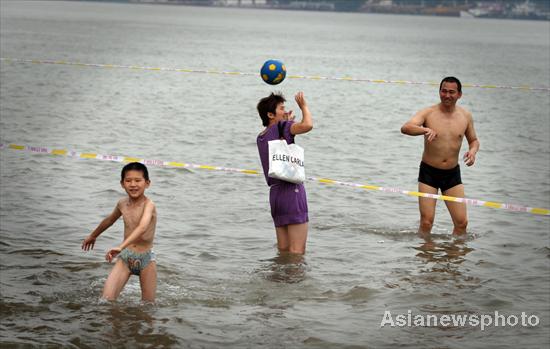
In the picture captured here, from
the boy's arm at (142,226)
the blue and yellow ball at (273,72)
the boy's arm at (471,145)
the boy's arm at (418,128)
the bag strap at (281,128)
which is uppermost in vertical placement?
the blue and yellow ball at (273,72)

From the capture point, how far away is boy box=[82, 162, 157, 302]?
7973mm

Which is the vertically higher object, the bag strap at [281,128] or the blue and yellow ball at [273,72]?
the blue and yellow ball at [273,72]

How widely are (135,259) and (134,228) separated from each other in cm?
25

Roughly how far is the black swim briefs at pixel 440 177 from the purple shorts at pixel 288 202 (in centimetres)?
219

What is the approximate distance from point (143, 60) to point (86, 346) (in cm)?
5047

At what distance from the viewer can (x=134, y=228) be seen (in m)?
8.18

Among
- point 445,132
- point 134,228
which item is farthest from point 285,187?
point 445,132

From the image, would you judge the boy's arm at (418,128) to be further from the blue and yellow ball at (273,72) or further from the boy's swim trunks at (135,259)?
the boy's swim trunks at (135,259)

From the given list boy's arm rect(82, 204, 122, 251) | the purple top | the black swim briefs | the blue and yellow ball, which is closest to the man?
the black swim briefs

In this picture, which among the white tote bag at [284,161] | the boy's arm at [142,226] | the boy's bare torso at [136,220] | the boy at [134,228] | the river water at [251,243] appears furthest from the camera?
the white tote bag at [284,161]

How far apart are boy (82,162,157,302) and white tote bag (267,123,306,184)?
1585mm

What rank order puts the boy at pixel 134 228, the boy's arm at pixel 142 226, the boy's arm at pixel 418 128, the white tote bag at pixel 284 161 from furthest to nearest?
1. the boy's arm at pixel 418 128
2. the white tote bag at pixel 284 161
3. the boy at pixel 134 228
4. the boy's arm at pixel 142 226

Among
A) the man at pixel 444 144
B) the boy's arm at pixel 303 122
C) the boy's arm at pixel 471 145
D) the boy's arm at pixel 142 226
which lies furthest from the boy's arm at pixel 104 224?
the boy's arm at pixel 471 145

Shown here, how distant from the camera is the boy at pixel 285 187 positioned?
9430 millimetres
